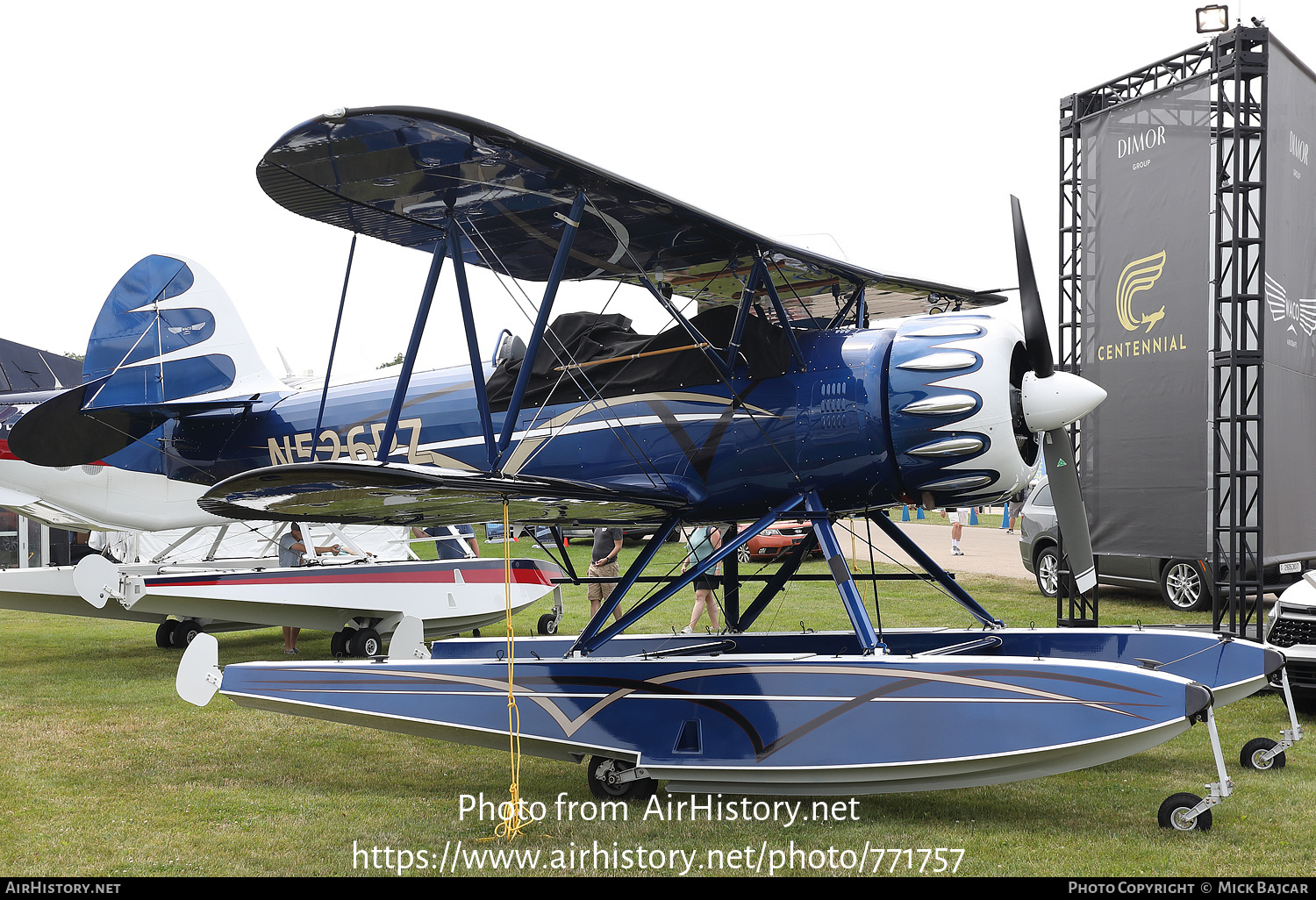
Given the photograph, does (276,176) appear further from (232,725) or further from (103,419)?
(103,419)

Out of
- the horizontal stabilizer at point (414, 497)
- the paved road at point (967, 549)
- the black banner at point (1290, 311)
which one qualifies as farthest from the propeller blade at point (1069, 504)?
the paved road at point (967, 549)

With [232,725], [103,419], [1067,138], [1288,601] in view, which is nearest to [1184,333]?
[1067,138]

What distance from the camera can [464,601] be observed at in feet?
36.0

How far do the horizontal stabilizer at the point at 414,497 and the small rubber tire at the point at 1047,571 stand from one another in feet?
33.0

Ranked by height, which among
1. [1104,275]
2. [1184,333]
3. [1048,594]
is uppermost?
[1104,275]

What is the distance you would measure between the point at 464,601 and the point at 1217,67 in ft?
29.3

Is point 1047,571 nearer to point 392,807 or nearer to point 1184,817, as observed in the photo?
point 1184,817

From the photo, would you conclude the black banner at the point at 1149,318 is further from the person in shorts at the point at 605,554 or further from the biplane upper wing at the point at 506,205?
the person in shorts at the point at 605,554

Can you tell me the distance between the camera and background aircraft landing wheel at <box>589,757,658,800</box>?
5.53 m

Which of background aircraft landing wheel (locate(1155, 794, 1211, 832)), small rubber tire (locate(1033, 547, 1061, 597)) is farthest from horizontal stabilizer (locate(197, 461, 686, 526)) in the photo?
small rubber tire (locate(1033, 547, 1061, 597))

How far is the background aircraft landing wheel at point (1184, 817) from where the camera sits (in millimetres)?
4613

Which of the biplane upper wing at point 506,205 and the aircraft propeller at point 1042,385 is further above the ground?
the biplane upper wing at point 506,205

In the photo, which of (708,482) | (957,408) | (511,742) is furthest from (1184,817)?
(511,742)
